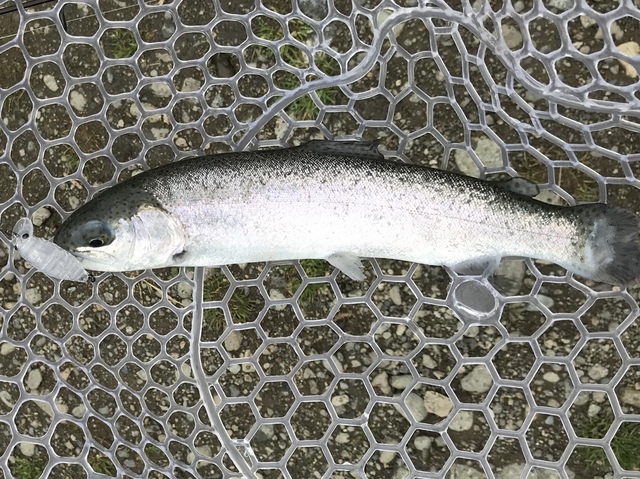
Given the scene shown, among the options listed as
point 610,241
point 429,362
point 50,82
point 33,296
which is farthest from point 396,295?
point 50,82

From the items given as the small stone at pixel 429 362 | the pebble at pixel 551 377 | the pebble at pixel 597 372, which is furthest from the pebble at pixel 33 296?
the pebble at pixel 597 372

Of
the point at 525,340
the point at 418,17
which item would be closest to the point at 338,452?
the point at 525,340

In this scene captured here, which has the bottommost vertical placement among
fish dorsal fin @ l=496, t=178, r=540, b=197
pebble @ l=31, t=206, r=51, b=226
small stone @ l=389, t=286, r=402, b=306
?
small stone @ l=389, t=286, r=402, b=306

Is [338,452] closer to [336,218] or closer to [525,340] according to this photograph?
[525,340]

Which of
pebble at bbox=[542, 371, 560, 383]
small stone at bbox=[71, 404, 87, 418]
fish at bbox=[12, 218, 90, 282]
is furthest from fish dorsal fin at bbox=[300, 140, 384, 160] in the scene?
small stone at bbox=[71, 404, 87, 418]

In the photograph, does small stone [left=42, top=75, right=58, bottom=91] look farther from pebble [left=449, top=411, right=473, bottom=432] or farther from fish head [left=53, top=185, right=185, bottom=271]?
pebble [left=449, top=411, right=473, bottom=432]
